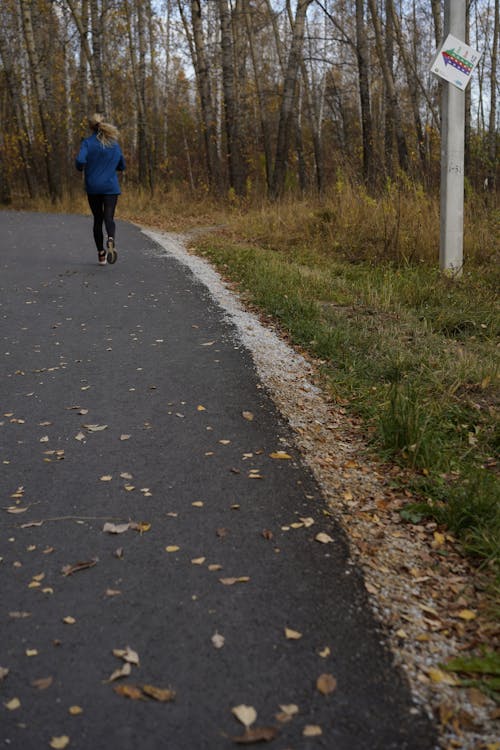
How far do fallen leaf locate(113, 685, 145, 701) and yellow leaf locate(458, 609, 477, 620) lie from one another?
1.33m

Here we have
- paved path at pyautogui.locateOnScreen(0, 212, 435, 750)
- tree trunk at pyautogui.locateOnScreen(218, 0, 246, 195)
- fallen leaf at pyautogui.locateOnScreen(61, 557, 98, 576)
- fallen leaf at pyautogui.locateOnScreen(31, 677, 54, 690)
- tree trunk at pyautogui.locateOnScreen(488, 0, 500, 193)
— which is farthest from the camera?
tree trunk at pyautogui.locateOnScreen(218, 0, 246, 195)

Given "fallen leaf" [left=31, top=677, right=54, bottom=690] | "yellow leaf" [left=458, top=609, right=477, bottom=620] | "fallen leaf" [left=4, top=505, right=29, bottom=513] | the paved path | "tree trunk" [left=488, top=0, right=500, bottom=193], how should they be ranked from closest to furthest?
1. the paved path
2. "fallen leaf" [left=31, top=677, right=54, bottom=690]
3. "yellow leaf" [left=458, top=609, right=477, bottom=620]
4. "fallen leaf" [left=4, top=505, right=29, bottom=513]
5. "tree trunk" [left=488, top=0, right=500, bottom=193]

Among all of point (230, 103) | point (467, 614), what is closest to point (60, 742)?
point (467, 614)

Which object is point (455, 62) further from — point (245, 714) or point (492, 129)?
point (492, 129)

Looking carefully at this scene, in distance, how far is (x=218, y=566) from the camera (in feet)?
10.3

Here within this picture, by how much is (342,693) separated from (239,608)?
599 mm

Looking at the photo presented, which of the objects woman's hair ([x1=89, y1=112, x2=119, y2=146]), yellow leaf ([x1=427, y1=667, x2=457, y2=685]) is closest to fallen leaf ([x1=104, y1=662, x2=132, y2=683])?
yellow leaf ([x1=427, y1=667, x2=457, y2=685])

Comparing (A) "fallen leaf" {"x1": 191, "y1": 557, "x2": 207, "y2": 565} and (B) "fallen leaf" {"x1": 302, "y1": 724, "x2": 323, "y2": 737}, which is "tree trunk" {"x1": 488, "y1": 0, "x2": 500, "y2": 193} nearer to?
(A) "fallen leaf" {"x1": 191, "y1": 557, "x2": 207, "y2": 565}

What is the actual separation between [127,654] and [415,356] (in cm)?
397

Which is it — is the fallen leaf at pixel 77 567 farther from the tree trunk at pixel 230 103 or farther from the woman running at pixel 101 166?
the tree trunk at pixel 230 103

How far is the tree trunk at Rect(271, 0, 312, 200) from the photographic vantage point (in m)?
17.9

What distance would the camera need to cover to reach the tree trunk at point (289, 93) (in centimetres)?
1792

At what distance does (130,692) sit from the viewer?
241 cm

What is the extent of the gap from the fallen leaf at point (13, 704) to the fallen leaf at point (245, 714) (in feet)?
2.41
